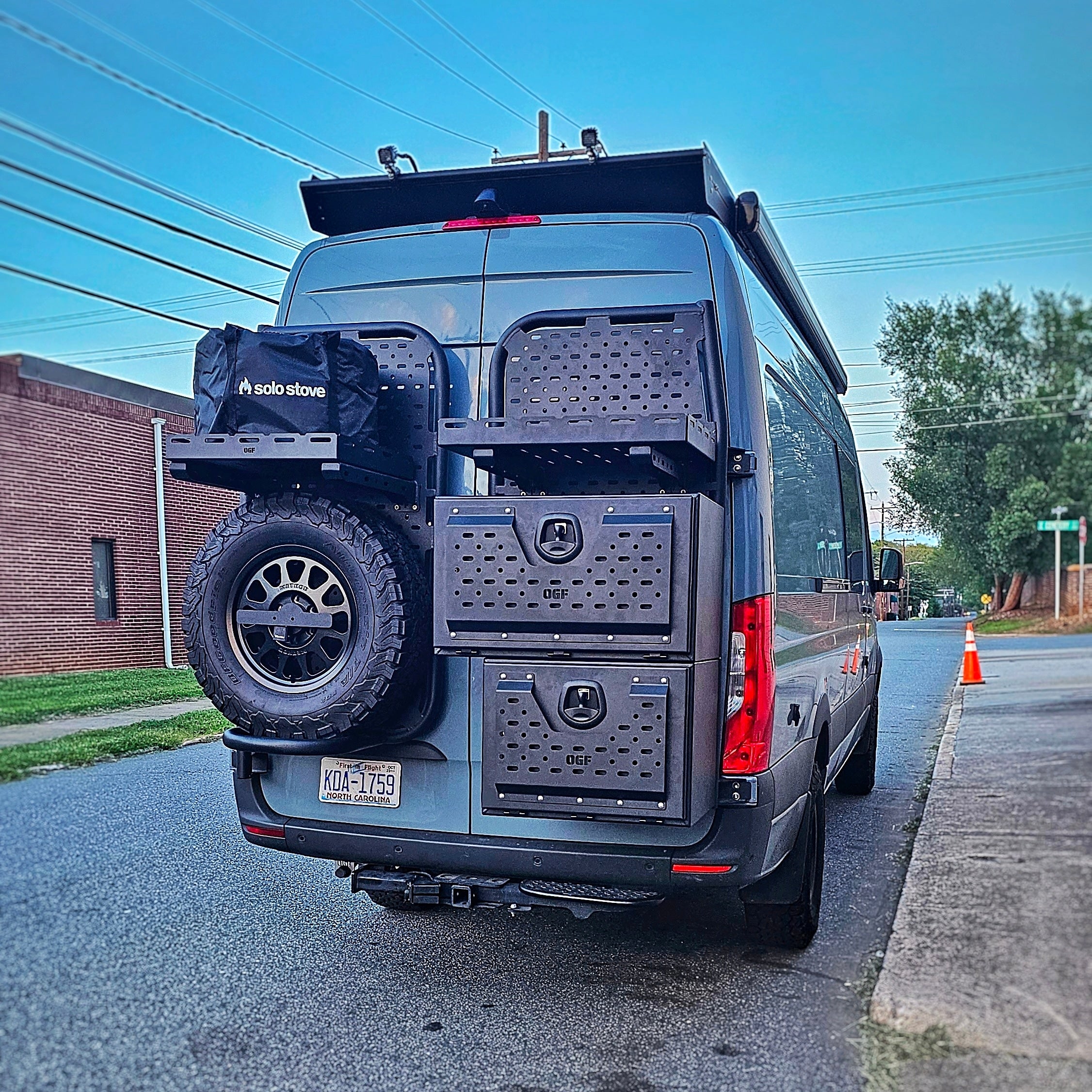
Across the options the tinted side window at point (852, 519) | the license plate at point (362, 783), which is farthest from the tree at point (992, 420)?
the tinted side window at point (852, 519)

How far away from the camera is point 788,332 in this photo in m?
5.33

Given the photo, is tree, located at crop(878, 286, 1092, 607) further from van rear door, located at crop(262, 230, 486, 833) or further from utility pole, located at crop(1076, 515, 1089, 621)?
van rear door, located at crop(262, 230, 486, 833)

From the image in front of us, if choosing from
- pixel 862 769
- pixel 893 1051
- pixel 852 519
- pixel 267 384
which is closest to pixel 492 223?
pixel 267 384

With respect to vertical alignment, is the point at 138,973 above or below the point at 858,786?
above

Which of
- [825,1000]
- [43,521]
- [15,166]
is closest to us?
[15,166]

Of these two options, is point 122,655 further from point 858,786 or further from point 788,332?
point 858,786

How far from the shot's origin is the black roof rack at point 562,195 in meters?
4.40

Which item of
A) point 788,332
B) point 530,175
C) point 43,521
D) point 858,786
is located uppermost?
point 530,175

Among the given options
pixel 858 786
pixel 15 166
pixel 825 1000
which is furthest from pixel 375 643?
pixel 858 786

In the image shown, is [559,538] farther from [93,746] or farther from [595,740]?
[93,746]

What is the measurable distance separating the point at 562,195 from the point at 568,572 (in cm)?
181

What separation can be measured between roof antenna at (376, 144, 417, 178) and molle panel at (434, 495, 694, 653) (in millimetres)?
1660

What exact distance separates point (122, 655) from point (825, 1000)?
2.67 metres

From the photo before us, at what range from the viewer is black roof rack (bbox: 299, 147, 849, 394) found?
4398mm
